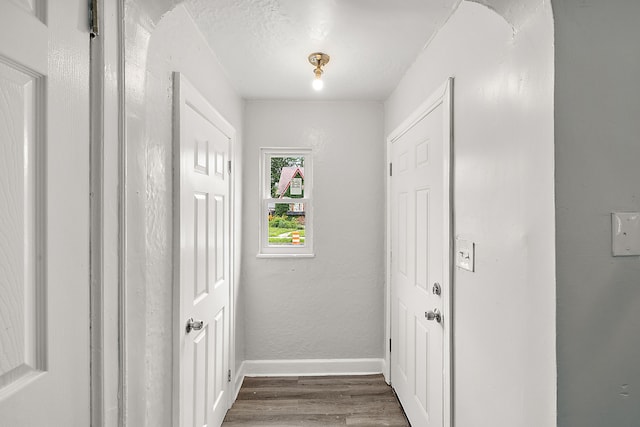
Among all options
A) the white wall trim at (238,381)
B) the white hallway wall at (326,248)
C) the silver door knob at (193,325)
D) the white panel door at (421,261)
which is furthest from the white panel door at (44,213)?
the white hallway wall at (326,248)

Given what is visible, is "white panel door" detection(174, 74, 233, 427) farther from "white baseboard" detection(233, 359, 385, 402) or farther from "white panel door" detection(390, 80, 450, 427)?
"white panel door" detection(390, 80, 450, 427)

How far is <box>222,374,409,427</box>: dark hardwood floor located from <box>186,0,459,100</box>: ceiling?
7.48 ft

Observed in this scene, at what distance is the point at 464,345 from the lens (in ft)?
5.02

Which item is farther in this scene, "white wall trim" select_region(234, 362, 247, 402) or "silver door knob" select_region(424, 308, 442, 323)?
"white wall trim" select_region(234, 362, 247, 402)

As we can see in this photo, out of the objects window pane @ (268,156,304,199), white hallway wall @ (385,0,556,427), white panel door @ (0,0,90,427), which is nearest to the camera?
white panel door @ (0,0,90,427)

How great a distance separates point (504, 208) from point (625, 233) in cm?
35

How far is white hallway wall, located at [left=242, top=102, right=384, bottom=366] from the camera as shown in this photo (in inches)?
117

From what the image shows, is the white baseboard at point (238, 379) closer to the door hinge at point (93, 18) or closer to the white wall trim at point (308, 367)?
the white wall trim at point (308, 367)

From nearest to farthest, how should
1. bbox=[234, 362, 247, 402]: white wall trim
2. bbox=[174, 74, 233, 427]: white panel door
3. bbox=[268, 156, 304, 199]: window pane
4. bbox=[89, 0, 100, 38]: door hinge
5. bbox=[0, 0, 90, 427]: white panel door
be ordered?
1. bbox=[0, 0, 90, 427]: white panel door
2. bbox=[89, 0, 100, 38]: door hinge
3. bbox=[174, 74, 233, 427]: white panel door
4. bbox=[234, 362, 247, 402]: white wall trim
5. bbox=[268, 156, 304, 199]: window pane

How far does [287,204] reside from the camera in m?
3.09

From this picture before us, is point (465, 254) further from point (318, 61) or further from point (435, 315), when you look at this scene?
point (318, 61)

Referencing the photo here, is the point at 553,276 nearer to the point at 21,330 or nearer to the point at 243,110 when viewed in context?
the point at 21,330

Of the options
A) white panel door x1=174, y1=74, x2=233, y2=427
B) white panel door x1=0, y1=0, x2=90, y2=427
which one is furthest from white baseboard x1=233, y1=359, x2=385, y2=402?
white panel door x1=0, y1=0, x2=90, y2=427

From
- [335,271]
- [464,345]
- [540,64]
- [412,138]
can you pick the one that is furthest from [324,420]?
[540,64]
